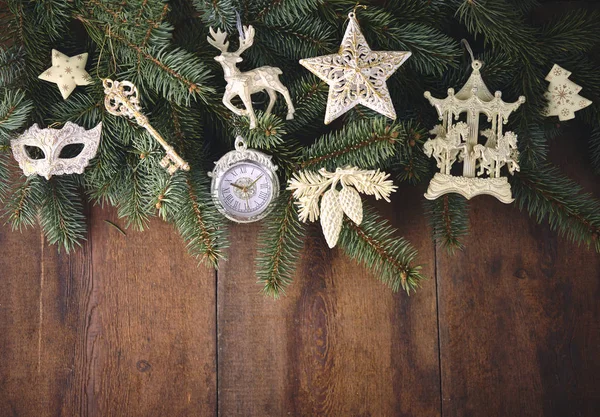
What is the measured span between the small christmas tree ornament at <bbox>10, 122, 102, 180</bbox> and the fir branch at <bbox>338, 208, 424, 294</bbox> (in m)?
0.42

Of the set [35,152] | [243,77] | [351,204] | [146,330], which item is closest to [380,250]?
[351,204]

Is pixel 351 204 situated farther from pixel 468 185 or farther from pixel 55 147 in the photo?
pixel 55 147

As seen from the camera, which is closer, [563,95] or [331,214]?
[331,214]

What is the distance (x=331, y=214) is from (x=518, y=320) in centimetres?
49

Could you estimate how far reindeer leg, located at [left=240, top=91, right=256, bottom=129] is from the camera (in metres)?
0.97

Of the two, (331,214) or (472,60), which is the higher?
(472,60)

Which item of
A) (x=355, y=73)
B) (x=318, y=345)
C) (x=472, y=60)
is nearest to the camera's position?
(x=355, y=73)

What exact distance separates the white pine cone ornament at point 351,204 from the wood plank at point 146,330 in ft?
1.17

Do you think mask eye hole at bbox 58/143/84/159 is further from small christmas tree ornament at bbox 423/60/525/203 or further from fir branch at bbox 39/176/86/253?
small christmas tree ornament at bbox 423/60/525/203

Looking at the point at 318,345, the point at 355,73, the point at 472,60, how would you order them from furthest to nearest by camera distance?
1. the point at 318,345
2. the point at 472,60
3. the point at 355,73

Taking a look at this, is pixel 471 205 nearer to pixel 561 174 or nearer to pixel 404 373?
pixel 561 174

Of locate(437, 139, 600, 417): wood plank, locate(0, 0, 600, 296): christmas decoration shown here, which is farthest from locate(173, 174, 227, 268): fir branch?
locate(437, 139, 600, 417): wood plank

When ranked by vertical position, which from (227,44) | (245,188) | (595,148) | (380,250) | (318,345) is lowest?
(318,345)

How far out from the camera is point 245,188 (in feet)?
3.35
